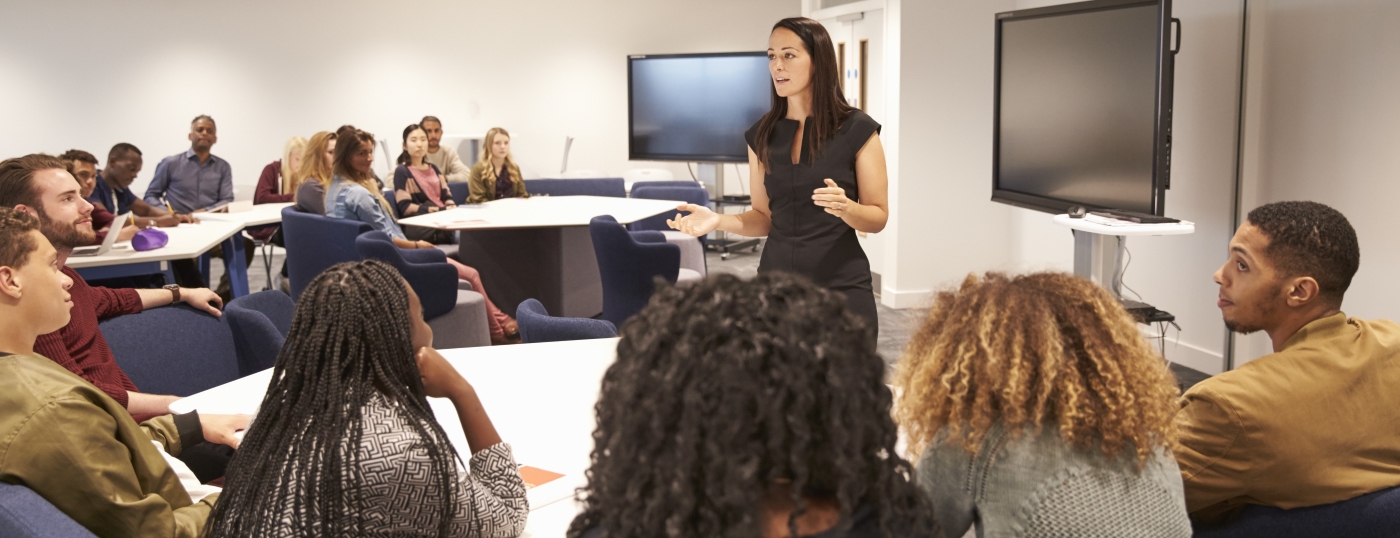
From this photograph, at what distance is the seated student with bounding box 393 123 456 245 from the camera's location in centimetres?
707

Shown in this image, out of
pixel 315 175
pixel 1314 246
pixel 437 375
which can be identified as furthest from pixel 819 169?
pixel 315 175

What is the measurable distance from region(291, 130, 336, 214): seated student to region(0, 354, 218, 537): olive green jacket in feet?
15.0

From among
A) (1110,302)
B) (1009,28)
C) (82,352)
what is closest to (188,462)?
(82,352)

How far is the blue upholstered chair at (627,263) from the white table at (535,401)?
84.8 inches

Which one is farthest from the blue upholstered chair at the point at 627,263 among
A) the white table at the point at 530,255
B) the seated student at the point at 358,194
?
→ the white table at the point at 530,255

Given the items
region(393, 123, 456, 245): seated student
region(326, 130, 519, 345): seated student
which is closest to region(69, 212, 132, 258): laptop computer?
region(326, 130, 519, 345): seated student

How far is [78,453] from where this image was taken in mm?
1533

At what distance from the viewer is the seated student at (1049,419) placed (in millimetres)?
1307

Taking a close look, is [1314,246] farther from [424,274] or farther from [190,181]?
[190,181]

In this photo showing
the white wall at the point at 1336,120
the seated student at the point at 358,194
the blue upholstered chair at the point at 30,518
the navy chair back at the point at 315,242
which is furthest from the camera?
the seated student at the point at 358,194

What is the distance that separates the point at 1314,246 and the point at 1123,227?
2.60m

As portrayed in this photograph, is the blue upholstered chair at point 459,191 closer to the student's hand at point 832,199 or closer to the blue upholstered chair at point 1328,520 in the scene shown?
the student's hand at point 832,199

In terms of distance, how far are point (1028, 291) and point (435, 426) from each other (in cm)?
86

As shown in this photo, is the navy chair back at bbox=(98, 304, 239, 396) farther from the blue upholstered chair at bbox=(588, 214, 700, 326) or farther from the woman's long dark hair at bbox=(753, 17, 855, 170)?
the blue upholstered chair at bbox=(588, 214, 700, 326)
